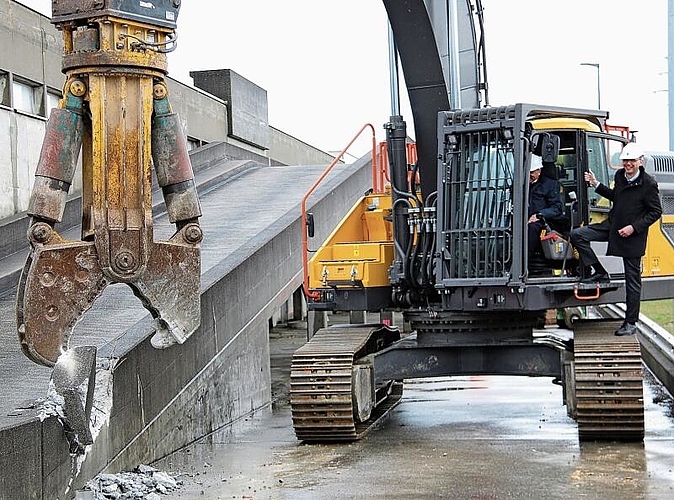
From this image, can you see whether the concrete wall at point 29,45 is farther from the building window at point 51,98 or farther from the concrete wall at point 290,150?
the concrete wall at point 290,150

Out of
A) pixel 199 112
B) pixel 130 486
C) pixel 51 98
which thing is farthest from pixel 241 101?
pixel 130 486

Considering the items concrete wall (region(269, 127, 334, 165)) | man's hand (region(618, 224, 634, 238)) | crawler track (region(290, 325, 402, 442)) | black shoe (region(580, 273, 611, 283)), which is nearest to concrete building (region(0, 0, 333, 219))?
crawler track (region(290, 325, 402, 442))

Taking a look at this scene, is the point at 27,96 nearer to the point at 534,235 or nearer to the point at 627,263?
the point at 534,235

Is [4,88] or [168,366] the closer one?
[168,366]

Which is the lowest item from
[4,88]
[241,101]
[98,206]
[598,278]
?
[598,278]

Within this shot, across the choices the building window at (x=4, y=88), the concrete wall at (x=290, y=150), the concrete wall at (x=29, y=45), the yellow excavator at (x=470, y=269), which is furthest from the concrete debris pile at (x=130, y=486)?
the concrete wall at (x=290, y=150)

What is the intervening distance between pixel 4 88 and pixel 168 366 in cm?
731

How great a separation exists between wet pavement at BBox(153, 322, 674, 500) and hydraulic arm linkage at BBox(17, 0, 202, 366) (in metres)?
3.36

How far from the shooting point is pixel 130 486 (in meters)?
9.09

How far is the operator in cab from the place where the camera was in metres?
11.4

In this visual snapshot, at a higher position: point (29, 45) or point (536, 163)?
point (29, 45)

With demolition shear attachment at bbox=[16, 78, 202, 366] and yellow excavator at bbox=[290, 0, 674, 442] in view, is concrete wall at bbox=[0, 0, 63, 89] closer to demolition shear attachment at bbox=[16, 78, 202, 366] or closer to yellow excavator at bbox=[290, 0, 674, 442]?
yellow excavator at bbox=[290, 0, 674, 442]

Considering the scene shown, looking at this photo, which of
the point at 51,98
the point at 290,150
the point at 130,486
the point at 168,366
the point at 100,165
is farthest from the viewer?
the point at 290,150

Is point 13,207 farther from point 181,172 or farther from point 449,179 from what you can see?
point 181,172
